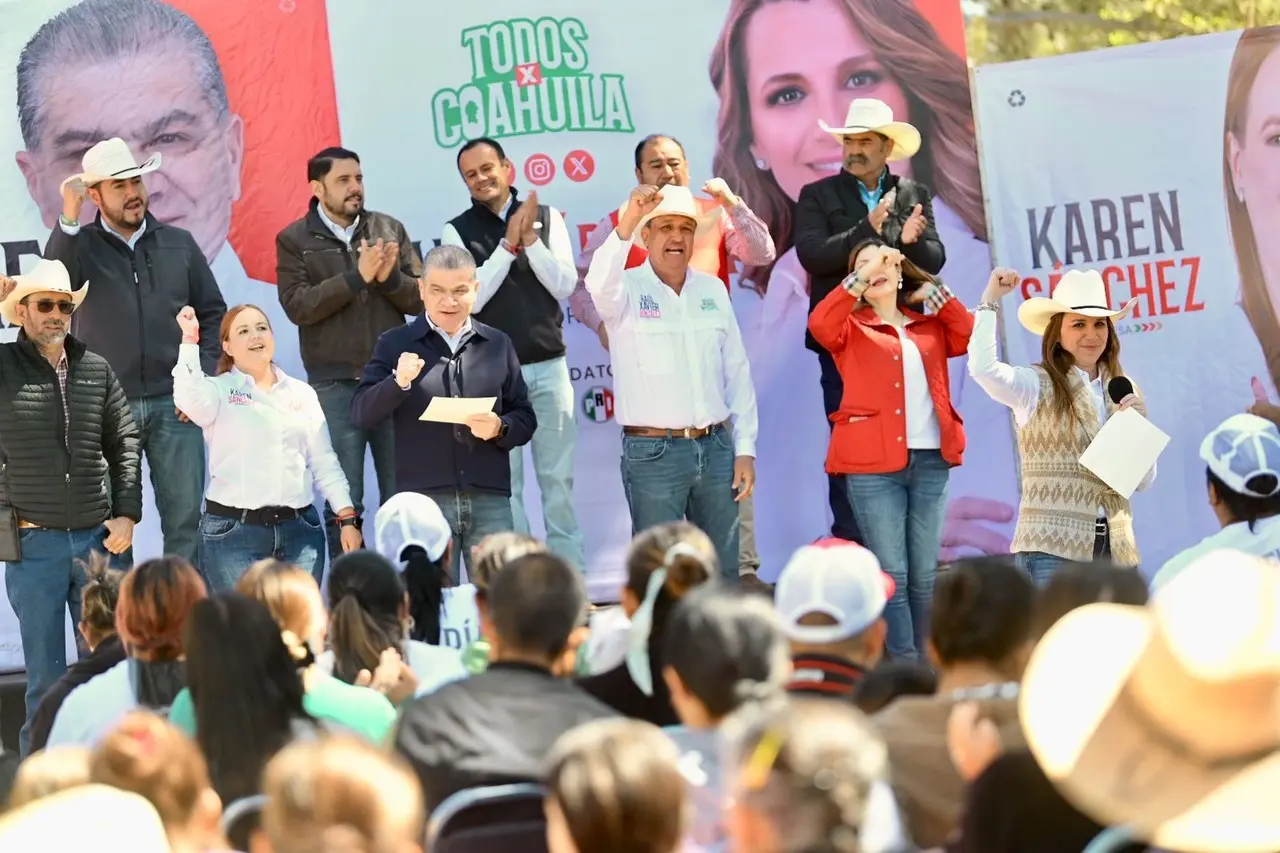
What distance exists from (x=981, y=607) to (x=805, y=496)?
363 cm

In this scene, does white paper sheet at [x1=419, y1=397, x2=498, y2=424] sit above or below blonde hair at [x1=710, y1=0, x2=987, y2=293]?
below

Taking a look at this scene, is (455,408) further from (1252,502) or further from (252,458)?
(1252,502)

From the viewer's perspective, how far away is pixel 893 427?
6.41m

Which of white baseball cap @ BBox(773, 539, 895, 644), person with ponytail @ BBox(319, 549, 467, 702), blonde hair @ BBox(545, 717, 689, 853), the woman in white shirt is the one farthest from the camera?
the woman in white shirt

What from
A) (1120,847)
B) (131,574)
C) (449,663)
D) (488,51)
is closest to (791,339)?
(488,51)

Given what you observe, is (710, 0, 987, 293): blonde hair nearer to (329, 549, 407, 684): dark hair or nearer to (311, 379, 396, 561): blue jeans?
(311, 379, 396, 561): blue jeans

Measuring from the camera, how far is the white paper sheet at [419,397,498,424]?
6176mm

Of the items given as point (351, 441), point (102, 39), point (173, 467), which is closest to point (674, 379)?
point (351, 441)

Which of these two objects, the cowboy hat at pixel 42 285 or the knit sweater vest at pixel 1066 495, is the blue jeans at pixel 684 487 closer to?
the knit sweater vest at pixel 1066 495

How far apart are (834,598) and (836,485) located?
2915 mm

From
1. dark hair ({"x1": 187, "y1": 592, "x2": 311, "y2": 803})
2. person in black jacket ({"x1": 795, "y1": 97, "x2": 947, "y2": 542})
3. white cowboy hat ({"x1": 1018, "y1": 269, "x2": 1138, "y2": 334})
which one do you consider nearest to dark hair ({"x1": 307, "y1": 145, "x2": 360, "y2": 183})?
person in black jacket ({"x1": 795, "y1": 97, "x2": 947, "y2": 542})

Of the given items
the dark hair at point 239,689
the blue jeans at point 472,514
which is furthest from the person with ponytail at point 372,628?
the blue jeans at point 472,514

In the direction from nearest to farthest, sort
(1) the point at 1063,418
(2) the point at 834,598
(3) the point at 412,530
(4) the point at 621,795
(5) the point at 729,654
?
(4) the point at 621,795 < (5) the point at 729,654 < (2) the point at 834,598 < (3) the point at 412,530 < (1) the point at 1063,418

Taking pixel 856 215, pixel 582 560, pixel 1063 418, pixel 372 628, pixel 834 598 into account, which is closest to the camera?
pixel 834 598
